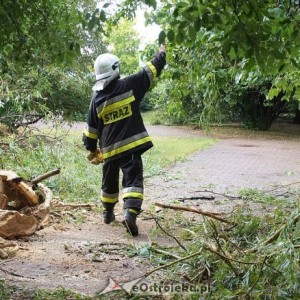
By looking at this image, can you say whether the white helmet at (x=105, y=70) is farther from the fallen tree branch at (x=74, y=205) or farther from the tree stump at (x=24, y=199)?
the fallen tree branch at (x=74, y=205)

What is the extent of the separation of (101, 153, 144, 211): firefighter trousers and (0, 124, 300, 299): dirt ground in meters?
0.34

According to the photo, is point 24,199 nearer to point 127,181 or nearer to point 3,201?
point 3,201

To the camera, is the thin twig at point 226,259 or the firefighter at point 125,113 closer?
the thin twig at point 226,259

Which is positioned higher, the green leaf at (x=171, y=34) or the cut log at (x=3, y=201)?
the green leaf at (x=171, y=34)

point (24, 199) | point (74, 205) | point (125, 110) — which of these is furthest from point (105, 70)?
point (74, 205)

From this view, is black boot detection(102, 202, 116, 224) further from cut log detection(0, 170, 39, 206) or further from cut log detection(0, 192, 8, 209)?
cut log detection(0, 192, 8, 209)

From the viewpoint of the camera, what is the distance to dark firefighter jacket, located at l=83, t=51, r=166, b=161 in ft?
16.8

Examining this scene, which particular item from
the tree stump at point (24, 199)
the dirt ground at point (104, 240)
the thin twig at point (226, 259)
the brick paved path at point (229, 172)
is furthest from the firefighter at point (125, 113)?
the brick paved path at point (229, 172)

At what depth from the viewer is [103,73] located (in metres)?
5.16

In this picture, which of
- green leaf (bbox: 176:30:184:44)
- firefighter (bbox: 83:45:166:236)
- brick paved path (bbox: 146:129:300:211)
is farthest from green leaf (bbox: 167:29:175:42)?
brick paved path (bbox: 146:129:300:211)

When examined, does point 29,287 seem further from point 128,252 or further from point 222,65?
point 222,65

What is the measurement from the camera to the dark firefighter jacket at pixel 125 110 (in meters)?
5.12

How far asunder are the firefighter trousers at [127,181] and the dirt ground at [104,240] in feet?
1.13

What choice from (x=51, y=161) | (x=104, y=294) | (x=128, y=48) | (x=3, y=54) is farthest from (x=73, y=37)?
(x=128, y=48)
